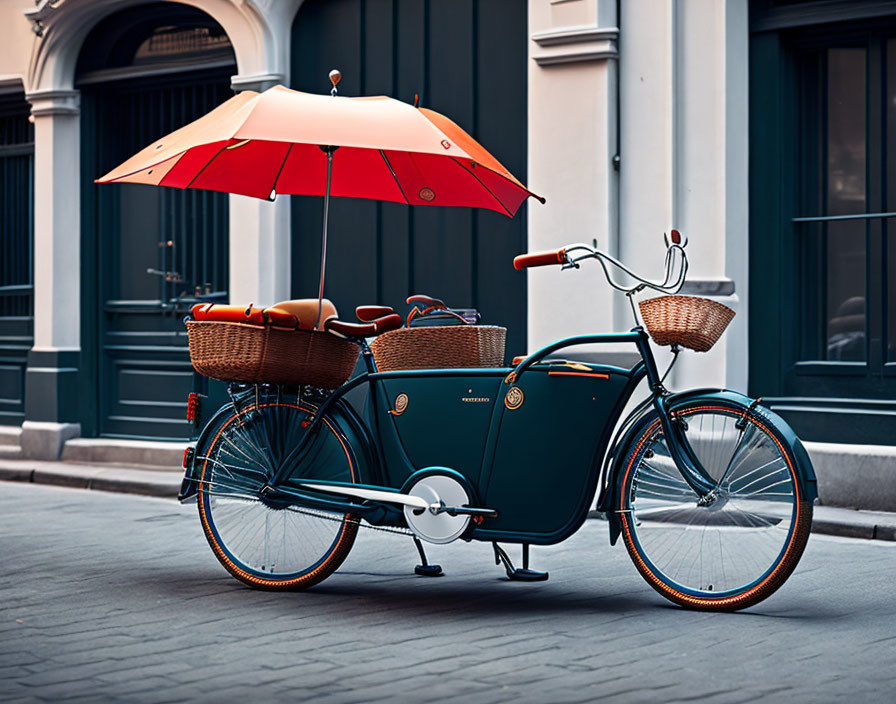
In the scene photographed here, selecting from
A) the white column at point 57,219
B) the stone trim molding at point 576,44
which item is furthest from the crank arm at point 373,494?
the white column at point 57,219

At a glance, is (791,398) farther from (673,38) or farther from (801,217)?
(673,38)

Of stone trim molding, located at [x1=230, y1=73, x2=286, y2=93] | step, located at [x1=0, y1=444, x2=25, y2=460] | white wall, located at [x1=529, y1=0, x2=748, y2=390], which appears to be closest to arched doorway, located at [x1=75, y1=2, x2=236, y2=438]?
stone trim molding, located at [x1=230, y1=73, x2=286, y2=93]

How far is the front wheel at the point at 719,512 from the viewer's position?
5.09 m

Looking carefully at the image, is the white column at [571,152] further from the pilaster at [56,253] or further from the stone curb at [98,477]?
the pilaster at [56,253]

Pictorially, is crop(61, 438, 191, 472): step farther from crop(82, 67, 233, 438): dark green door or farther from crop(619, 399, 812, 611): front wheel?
crop(619, 399, 812, 611): front wheel

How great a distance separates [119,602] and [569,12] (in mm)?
5267

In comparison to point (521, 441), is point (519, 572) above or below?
below

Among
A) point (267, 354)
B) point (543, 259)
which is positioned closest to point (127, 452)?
point (267, 354)

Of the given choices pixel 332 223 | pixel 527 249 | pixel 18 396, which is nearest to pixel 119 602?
pixel 527 249

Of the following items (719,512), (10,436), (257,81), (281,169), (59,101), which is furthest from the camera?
(10,436)

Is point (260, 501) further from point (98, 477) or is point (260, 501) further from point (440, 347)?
point (98, 477)

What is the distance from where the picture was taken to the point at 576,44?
9.10 meters

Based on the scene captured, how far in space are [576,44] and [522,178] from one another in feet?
3.43

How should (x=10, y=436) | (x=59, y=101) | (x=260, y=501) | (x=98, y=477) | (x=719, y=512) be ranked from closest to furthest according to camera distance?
(x=719, y=512), (x=260, y=501), (x=98, y=477), (x=59, y=101), (x=10, y=436)
